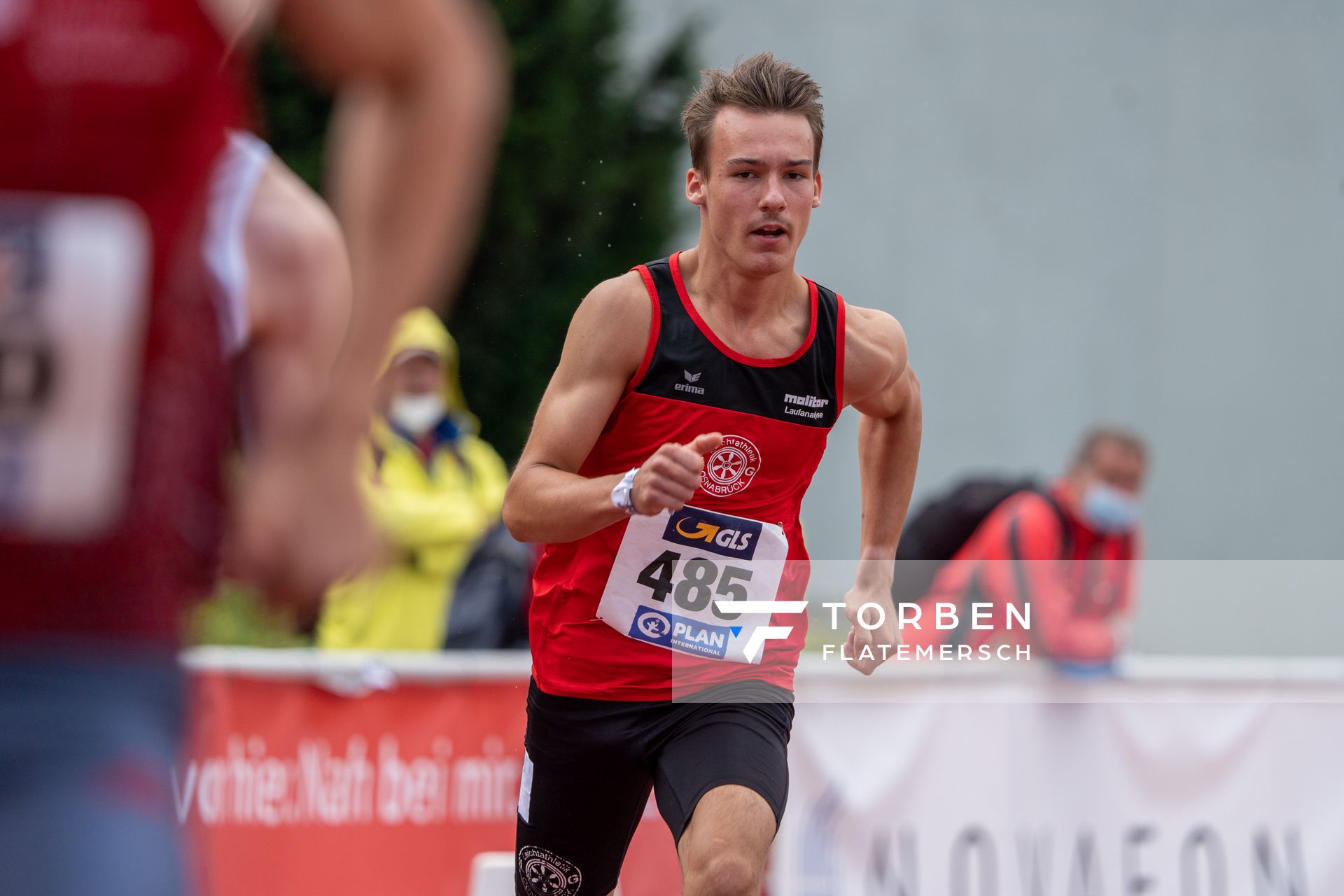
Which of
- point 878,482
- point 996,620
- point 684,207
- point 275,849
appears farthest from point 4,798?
point 684,207

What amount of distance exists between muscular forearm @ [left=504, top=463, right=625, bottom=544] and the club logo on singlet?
279mm

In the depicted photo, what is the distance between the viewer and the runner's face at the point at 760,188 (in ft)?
13.6

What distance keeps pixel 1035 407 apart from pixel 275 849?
7.56 metres

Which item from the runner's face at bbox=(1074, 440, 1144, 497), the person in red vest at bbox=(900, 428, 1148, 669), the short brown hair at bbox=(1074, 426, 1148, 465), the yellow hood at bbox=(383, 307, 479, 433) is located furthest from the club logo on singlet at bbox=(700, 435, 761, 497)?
the short brown hair at bbox=(1074, 426, 1148, 465)

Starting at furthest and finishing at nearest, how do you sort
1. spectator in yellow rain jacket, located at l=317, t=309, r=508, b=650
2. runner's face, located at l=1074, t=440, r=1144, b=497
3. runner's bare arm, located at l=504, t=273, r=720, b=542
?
runner's face, located at l=1074, t=440, r=1144, b=497
spectator in yellow rain jacket, located at l=317, t=309, r=508, b=650
runner's bare arm, located at l=504, t=273, r=720, b=542

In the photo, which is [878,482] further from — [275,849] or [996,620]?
[275,849]

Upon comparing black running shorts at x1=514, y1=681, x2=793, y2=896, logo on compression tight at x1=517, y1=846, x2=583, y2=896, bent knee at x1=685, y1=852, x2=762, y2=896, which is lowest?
logo on compression tight at x1=517, y1=846, x2=583, y2=896

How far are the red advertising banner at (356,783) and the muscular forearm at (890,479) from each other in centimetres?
180

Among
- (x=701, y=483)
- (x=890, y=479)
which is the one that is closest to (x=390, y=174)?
(x=701, y=483)

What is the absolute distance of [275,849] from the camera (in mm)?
5707

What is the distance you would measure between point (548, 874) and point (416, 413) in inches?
107

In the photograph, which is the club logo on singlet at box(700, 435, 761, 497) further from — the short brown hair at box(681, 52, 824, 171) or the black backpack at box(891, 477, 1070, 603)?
the black backpack at box(891, 477, 1070, 603)

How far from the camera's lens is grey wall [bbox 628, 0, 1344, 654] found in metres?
11.0

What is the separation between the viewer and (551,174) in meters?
11.2
